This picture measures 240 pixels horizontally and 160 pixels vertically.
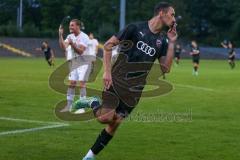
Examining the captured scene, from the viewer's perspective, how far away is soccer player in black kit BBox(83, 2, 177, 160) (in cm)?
852

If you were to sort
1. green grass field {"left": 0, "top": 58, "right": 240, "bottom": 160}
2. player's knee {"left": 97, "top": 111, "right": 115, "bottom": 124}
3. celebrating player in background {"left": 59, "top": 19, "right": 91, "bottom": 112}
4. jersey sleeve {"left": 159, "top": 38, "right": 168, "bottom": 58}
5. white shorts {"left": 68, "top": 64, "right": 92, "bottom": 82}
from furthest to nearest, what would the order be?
1. white shorts {"left": 68, "top": 64, "right": 92, "bottom": 82}
2. celebrating player in background {"left": 59, "top": 19, "right": 91, "bottom": 112}
3. green grass field {"left": 0, "top": 58, "right": 240, "bottom": 160}
4. jersey sleeve {"left": 159, "top": 38, "right": 168, "bottom": 58}
5. player's knee {"left": 97, "top": 111, "right": 115, "bottom": 124}

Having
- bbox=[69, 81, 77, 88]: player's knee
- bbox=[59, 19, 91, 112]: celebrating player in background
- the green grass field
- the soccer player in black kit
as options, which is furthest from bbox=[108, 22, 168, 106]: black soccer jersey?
bbox=[69, 81, 77, 88]: player's knee

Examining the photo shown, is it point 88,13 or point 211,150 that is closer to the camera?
point 211,150

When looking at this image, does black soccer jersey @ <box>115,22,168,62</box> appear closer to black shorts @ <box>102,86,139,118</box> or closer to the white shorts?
black shorts @ <box>102,86,139,118</box>

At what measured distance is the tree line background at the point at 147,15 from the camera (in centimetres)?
9844

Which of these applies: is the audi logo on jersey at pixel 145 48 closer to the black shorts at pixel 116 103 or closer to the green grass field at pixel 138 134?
the black shorts at pixel 116 103

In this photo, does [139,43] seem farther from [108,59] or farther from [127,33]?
[108,59]

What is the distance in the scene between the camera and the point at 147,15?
97062mm

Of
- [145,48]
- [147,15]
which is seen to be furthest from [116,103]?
[147,15]

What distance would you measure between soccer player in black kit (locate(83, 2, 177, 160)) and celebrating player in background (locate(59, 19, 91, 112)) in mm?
5913

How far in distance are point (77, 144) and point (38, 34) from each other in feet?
250

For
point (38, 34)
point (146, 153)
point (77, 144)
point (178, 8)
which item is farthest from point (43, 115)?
point (178, 8)

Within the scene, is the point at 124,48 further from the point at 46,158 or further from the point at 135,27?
the point at 46,158

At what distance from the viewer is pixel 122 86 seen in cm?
880
